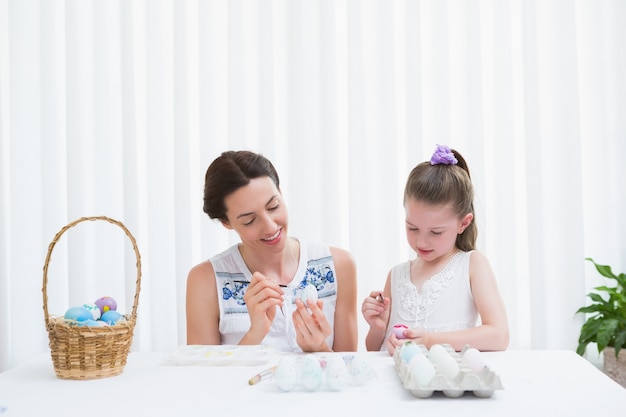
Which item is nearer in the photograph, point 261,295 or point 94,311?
point 94,311

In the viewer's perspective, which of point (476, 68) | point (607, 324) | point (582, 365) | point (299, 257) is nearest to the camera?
point (582, 365)

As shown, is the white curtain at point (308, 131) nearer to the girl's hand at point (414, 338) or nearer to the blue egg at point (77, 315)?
the girl's hand at point (414, 338)

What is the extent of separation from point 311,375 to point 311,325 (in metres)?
0.44

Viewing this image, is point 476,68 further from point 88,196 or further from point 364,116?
point 88,196

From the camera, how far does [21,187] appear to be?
3.38 meters

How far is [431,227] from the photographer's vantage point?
6.31 feet

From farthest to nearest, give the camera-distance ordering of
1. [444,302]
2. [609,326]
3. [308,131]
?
[308,131] < [609,326] < [444,302]

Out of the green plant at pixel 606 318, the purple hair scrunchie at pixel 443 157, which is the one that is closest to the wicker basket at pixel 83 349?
the purple hair scrunchie at pixel 443 157

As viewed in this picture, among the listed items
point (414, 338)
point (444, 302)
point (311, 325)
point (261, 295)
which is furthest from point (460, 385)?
point (444, 302)

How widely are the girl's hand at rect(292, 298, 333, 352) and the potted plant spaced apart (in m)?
1.73

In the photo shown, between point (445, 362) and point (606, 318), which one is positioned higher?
point (445, 362)

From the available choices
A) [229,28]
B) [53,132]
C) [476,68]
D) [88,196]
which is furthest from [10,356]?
[476,68]

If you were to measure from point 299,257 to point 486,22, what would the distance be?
169cm

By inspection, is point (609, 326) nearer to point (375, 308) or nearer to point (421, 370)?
point (375, 308)
